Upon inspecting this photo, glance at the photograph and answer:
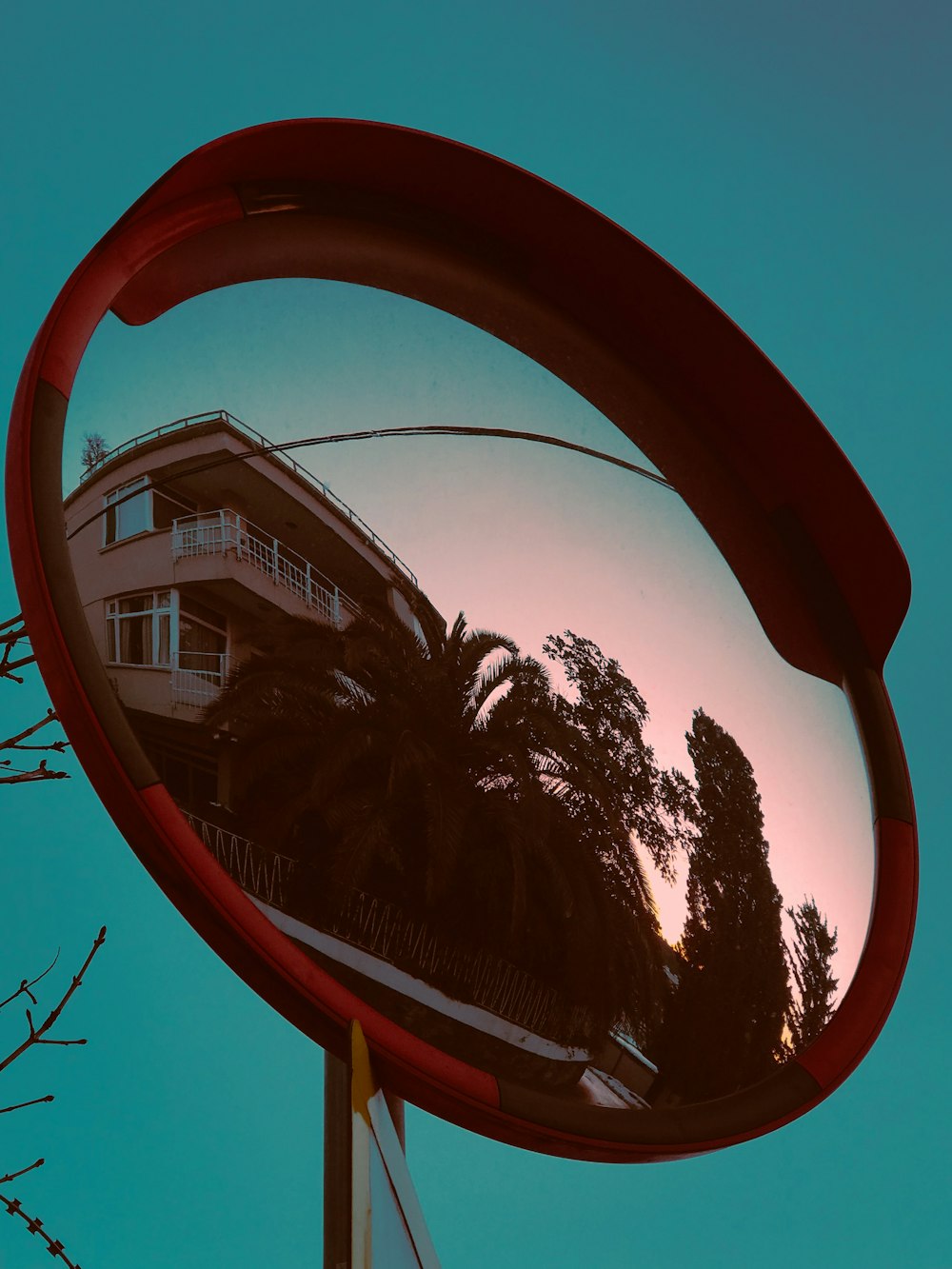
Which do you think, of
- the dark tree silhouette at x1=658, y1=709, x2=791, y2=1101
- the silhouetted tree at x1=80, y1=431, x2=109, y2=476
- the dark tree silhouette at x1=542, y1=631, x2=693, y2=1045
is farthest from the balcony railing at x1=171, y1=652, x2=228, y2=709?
the dark tree silhouette at x1=658, y1=709, x2=791, y2=1101

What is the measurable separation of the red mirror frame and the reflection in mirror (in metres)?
0.05

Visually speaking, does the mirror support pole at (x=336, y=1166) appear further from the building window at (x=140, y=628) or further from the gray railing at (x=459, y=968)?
the building window at (x=140, y=628)

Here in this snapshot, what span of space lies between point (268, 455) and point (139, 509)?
9.1 inches

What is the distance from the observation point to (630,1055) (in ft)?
5.87

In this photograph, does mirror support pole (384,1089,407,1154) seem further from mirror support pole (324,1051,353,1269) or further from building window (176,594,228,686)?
building window (176,594,228,686)

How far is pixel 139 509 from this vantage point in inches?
59.3

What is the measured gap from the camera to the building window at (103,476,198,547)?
1469 millimetres

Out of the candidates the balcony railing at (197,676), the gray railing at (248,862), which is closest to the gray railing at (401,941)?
the gray railing at (248,862)

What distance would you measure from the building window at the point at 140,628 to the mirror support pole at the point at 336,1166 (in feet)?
2.50

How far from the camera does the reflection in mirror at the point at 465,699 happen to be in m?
1.50

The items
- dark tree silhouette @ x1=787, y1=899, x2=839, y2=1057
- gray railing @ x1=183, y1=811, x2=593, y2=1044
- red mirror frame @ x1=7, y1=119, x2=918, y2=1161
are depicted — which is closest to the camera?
red mirror frame @ x1=7, y1=119, x2=918, y2=1161

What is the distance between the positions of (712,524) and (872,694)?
0.49 m

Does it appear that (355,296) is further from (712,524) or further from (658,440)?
(712,524)

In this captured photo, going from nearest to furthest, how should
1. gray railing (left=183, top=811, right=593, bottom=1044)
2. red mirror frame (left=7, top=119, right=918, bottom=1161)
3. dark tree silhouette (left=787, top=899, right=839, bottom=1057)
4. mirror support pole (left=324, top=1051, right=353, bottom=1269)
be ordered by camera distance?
red mirror frame (left=7, top=119, right=918, bottom=1161) → gray railing (left=183, top=811, right=593, bottom=1044) → mirror support pole (left=324, top=1051, right=353, bottom=1269) → dark tree silhouette (left=787, top=899, right=839, bottom=1057)
